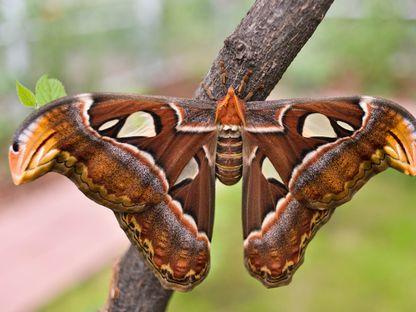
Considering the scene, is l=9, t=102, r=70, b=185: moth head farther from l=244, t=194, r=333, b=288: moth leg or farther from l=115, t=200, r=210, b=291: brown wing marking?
l=244, t=194, r=333, b=288: moth leg

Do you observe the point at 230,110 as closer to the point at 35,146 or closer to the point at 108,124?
the point at 108,124

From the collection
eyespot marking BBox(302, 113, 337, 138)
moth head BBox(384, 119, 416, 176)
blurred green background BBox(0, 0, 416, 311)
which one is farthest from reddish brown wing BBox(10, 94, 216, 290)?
blurred green background BBox(0, 0, 416, 311)

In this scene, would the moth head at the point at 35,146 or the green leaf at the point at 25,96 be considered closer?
the moth head at the point at 35,146

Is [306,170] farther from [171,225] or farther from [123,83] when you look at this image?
[123,83]

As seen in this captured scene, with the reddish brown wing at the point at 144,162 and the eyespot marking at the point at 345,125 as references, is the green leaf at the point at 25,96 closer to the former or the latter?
the reddish brown wing at the point at 144,162

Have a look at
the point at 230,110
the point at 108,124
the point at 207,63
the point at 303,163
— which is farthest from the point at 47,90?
the point at 207,63

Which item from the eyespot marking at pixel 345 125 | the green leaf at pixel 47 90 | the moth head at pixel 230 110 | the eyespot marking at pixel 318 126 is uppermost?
the eyespot marking at pixel 345 125

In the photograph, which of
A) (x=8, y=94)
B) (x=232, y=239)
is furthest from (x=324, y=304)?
(x=8, y=94)

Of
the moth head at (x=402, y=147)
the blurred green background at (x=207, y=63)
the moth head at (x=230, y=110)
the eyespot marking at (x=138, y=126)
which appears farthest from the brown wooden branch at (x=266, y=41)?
the blurred green background at (x=207, y=63)
